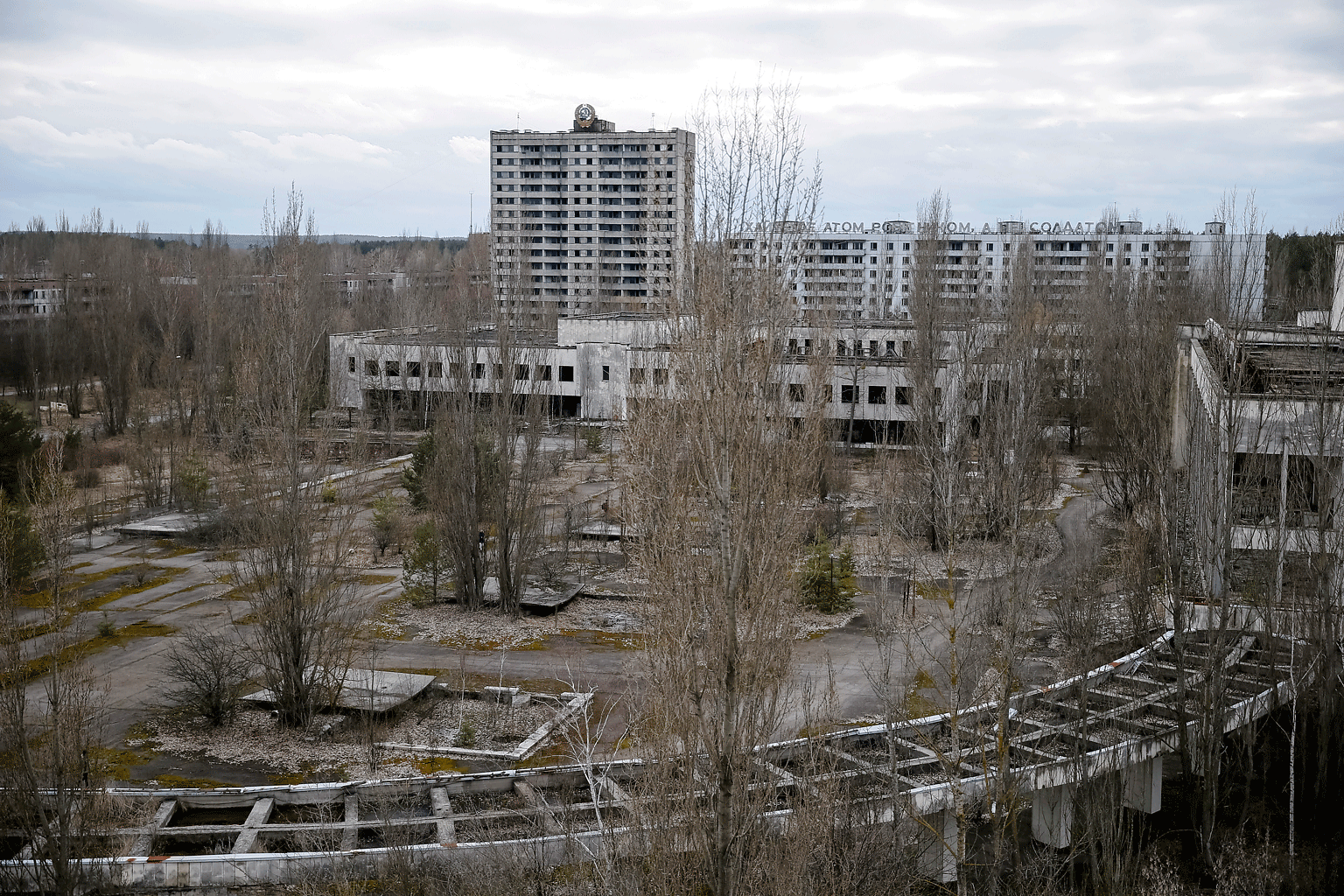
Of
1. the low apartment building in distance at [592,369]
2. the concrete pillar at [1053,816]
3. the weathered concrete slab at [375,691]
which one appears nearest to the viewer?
the concrete pillar at [1053,816]

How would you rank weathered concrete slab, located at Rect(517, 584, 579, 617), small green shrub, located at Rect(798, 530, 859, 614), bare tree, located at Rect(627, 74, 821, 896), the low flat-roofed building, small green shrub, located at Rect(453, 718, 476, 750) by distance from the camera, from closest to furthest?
bare tree, located at Rect(627, 74, 821, 896) → the low flat-roofed building → small green shrub, located at Rect(453, 718, 476, 750) → small green shrub, located at Rect(798, 530, 859, 614) → weathered concrete slab, located at Rect(517, 584, 579, 617)

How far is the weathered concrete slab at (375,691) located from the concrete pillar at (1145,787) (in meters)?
9.33

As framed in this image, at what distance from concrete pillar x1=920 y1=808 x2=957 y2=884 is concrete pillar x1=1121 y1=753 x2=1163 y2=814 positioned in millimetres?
2506

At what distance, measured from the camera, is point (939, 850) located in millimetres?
11344

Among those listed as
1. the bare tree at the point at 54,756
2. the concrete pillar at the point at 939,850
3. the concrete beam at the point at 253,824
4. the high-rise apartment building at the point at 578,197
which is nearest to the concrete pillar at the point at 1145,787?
the concrete pillar at the point at 939,850

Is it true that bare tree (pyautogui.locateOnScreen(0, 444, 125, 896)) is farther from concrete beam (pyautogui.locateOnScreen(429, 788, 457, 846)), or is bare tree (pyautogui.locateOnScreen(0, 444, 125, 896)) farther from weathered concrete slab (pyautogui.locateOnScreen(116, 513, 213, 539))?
weathered concrete slab (pyautogui.locateOnScreen(116, 513, 213, 539))

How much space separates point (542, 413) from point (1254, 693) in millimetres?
12916

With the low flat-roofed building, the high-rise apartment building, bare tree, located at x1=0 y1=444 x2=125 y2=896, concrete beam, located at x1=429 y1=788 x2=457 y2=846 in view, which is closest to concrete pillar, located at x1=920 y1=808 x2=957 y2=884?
the low flat-roofed building

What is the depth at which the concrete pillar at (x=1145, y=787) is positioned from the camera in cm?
1259

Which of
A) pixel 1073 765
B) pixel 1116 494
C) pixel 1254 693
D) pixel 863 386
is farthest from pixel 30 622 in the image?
pixel 863 386

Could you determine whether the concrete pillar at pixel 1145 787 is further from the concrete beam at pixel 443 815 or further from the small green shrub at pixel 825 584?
the concrete beam at pixel 443 815

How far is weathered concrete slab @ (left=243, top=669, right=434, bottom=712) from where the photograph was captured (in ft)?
47.4

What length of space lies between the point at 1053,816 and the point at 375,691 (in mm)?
8870

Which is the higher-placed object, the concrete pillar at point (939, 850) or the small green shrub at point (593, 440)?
the small green shrub at point (593, 440)
